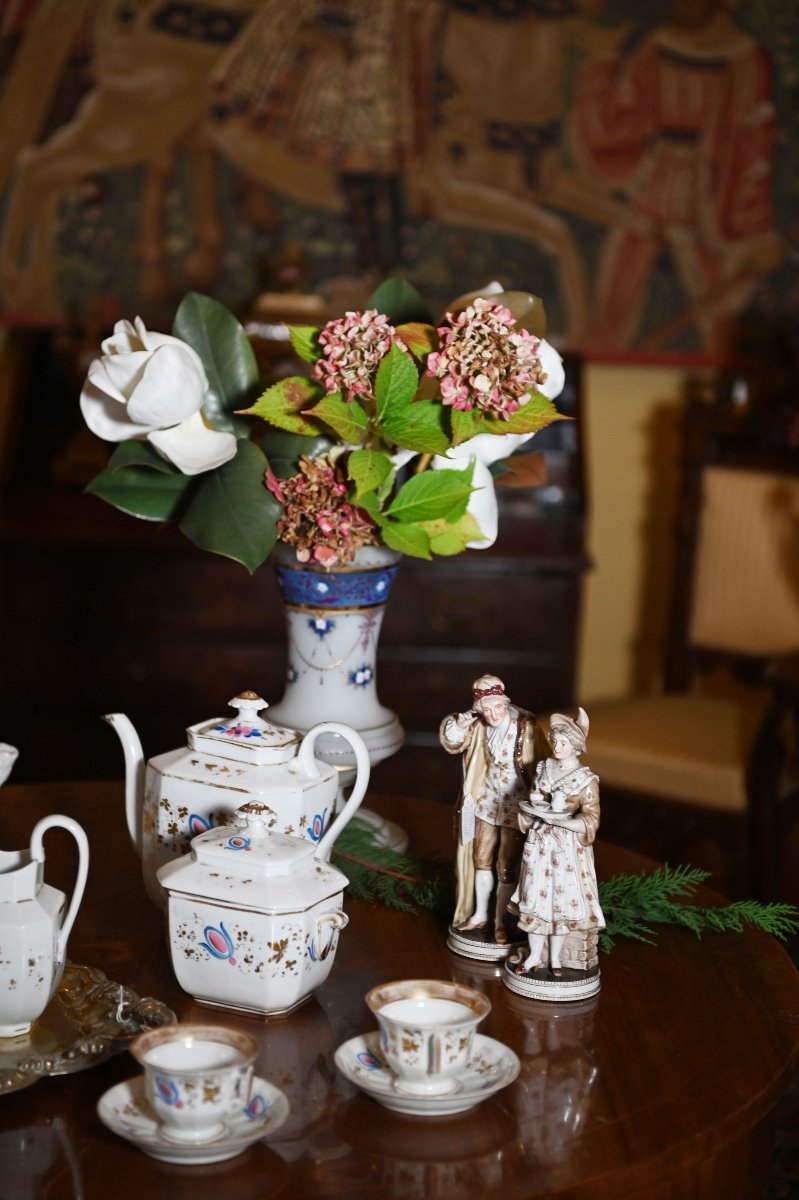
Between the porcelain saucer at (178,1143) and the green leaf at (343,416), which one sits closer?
the porcelain saucer at (178,1143)

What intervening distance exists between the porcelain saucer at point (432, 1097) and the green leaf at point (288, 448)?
31.7 inches

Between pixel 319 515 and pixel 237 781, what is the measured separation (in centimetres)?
40

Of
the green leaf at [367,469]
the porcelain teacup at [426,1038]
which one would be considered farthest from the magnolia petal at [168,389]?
the porcelain teacup at [426,1038]

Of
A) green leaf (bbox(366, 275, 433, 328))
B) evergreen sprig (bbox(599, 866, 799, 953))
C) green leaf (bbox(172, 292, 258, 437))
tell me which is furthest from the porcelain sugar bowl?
green leaf (bbox(366, 275, 433, 328))

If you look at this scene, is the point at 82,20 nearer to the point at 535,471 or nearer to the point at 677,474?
A: the point at 677,474

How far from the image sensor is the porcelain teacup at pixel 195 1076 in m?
1.22

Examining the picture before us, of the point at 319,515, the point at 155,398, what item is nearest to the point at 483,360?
the point at 319,515

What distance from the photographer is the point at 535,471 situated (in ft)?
6.90

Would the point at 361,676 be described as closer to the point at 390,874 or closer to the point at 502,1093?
the point at 390,874

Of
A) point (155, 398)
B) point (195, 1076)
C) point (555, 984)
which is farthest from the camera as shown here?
point (155, 398)

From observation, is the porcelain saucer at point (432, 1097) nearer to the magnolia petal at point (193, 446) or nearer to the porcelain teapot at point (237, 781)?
the porcelain teapot at point (237, 781)

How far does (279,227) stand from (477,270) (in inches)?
25.1

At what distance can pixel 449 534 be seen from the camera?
1.91m

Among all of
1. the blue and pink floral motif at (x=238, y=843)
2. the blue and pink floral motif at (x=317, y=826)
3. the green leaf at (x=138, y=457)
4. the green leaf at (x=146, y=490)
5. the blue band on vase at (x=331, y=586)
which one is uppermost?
the green leaf at (x=138, y=457)
